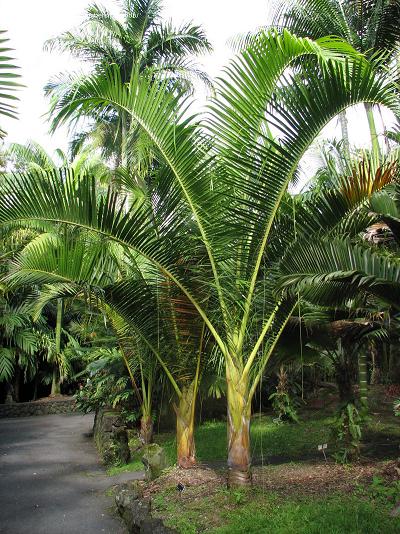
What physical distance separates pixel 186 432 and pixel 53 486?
2.39 metres

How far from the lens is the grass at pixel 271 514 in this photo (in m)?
3.89

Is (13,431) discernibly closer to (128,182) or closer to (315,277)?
(128,182)

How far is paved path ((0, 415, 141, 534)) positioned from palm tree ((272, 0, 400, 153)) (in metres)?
8.19

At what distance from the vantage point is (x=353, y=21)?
10.9 m

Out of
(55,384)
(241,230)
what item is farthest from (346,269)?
(55,384)

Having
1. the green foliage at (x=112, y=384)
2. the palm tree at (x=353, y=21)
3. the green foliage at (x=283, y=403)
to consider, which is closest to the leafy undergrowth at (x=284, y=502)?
the green foliage at (x=112, y=384)

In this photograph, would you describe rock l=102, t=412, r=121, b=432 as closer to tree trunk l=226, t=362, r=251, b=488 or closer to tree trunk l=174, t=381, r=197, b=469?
tree trunk l=174, t=381, r=197, b=469

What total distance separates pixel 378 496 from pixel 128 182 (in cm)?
436

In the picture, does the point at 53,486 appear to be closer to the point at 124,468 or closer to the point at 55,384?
the point at 124,468

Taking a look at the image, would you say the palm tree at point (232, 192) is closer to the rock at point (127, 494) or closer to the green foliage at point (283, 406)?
the rock at point (127, 494)

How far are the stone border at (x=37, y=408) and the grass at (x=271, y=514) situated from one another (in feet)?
41.6

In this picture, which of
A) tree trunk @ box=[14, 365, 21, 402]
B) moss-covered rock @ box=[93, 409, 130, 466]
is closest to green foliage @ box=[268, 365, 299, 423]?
moss-covered rock @ box=[93, 409, 130, 466]

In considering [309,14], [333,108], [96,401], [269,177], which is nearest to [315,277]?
[269,177]

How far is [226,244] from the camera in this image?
5066mm
